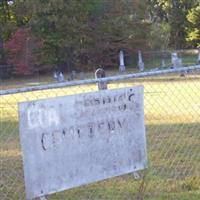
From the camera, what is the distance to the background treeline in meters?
43.5

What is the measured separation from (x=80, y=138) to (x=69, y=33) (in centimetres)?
3985

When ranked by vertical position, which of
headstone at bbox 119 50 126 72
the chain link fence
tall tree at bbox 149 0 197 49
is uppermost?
the chain link fence

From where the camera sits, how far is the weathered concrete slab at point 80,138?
493 cm

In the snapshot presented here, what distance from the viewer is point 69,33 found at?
44656 millimetres

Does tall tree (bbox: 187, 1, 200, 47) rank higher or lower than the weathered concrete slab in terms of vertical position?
lower

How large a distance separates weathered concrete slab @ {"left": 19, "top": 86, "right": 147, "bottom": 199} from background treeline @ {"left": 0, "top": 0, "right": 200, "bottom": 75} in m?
37.2

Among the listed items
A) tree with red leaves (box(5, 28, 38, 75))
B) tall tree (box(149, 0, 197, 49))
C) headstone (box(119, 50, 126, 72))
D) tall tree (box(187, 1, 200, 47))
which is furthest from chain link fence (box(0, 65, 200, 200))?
tall tree (box(149, 0, 197, 49))

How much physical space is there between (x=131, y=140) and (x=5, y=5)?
4316 cm

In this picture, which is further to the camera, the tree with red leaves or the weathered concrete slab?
the tree with red leaves

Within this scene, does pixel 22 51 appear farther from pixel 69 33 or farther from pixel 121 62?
pixel 121 62

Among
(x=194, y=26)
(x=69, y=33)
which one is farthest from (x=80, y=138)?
(x=194, y=26)

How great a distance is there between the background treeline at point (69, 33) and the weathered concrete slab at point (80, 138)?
37.2 meters

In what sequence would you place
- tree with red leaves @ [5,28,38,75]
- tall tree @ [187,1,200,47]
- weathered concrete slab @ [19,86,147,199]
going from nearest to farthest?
weathered concrete slab @ [19,86,147,199] → tree with red leaves @ [5,28,38,75] → tall tree @ [187,1,200,47]

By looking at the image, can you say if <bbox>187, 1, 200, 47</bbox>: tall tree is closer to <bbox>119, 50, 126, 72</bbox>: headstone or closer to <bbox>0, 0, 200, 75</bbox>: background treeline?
<bbox>0, 0, 200, 75</bbox>: background treeline
